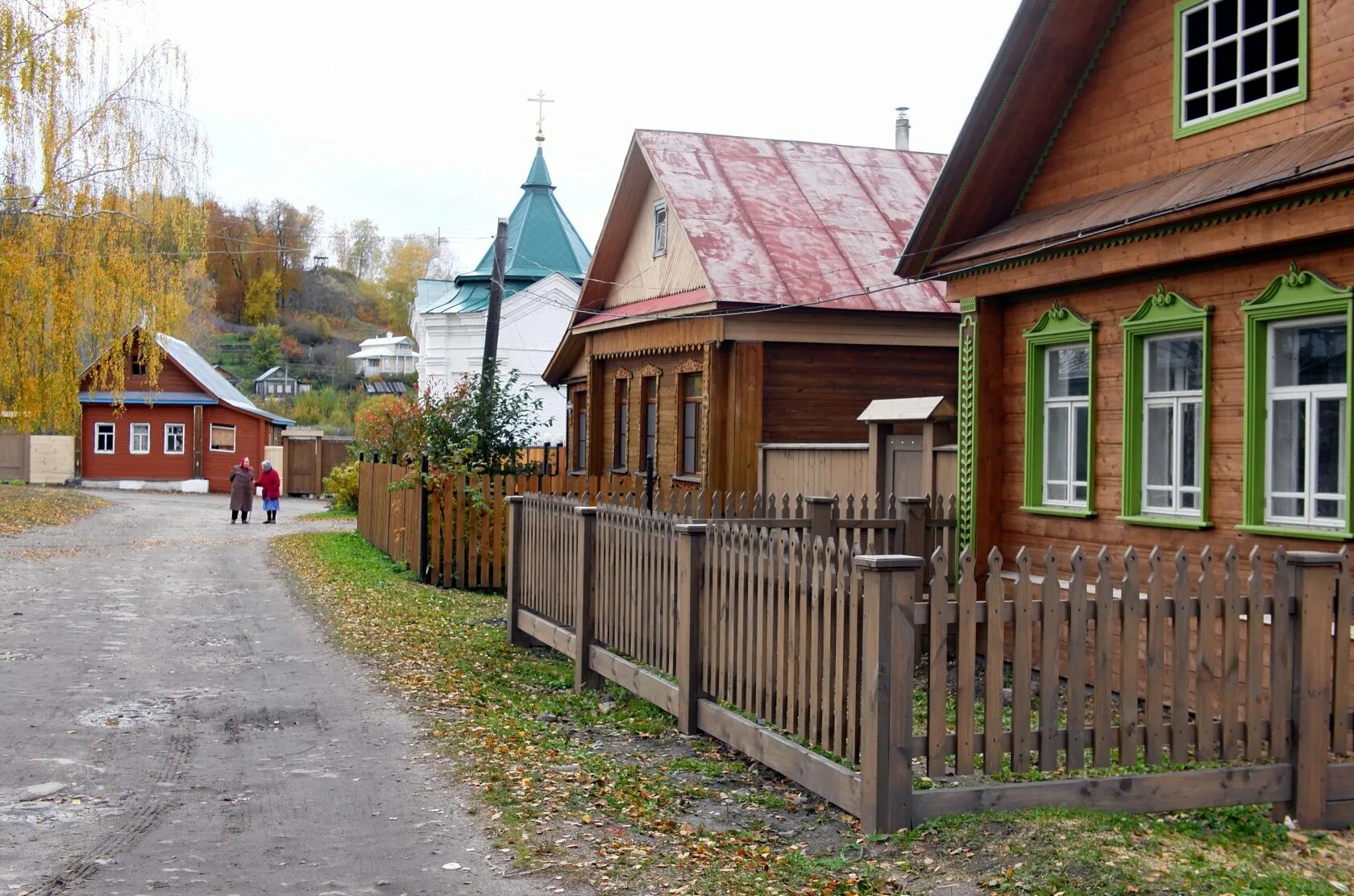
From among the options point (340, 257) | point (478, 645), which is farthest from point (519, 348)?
point (340, 257)

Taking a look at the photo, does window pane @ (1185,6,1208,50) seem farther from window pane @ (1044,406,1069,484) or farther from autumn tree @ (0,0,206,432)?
autumn tree @ (0,0,206,432)


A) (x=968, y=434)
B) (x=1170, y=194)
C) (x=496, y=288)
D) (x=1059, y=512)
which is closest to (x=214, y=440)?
(x=496, y=288)

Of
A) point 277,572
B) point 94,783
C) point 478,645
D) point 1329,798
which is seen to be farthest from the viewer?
point 277,572

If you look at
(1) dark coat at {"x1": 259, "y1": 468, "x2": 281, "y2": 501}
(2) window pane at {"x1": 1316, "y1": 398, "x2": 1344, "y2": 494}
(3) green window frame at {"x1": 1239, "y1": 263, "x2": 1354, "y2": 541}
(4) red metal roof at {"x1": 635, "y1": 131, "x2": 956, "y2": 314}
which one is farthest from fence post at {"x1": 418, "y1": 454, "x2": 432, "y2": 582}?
(1) dark coat at {"x1": 259, "y1": 468, "x2": 281, "y2": 501}

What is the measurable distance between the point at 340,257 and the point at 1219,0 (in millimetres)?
114922

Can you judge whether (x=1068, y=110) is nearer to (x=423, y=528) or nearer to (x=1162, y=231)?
(x=1162, y=231)

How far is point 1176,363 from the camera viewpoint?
35.9ft

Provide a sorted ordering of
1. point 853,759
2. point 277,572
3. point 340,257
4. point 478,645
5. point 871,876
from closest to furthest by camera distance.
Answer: point 871,876
point 853,759
point 478,645
point 277,572
point 340,257

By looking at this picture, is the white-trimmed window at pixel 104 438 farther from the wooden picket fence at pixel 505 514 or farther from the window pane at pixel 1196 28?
the window pane at pixel 1196 28

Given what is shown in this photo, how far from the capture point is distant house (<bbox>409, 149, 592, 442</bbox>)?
54844mm

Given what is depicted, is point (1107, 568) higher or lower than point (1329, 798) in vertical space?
higher

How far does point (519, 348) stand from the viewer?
5600cm

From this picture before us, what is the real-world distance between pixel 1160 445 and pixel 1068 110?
131 inches

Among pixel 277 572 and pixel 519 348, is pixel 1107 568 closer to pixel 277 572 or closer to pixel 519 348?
pixel 277 572
